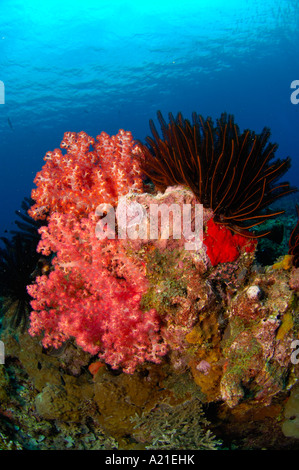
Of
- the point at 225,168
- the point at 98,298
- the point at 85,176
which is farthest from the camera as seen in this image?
the point at 85,176

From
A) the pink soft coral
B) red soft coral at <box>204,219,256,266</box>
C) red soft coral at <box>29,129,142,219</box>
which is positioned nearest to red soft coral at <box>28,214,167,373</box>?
the pink soft coral

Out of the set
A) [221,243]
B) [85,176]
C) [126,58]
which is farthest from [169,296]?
[126,58]

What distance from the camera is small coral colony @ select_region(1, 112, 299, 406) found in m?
3.33

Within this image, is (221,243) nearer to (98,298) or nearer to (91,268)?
(91,268)

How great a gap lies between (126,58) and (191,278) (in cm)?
4388

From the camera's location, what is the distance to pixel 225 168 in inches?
130

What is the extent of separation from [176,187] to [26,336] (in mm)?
3761

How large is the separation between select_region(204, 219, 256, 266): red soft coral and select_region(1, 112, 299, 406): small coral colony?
14 mm

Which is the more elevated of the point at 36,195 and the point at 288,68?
the point at 288,68
